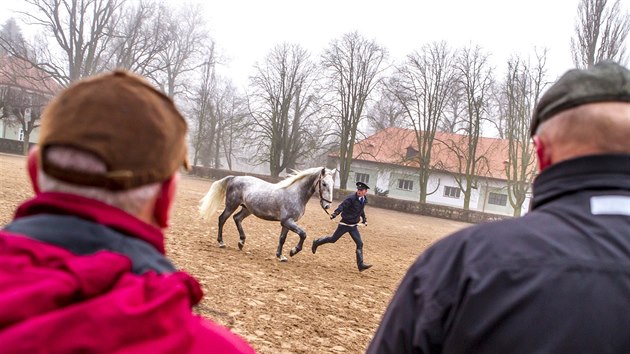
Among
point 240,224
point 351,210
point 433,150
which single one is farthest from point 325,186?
point 433,150

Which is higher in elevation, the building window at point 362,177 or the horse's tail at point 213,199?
the building window at point 362,177

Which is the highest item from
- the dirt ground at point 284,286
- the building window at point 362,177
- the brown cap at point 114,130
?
the building window at point 362,177

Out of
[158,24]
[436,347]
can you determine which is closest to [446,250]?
[436,347]

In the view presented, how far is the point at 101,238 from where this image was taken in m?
1.13

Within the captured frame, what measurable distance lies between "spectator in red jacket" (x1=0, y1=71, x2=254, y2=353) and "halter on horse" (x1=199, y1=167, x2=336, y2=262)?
7.76 m

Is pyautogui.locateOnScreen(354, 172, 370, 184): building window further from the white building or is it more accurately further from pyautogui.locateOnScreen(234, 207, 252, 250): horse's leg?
pyautogui.locateOnScreen(234, 207, 252, 250): horse's leg

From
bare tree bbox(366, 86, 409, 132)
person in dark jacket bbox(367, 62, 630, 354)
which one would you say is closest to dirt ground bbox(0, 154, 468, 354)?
person in dark jacket bbox(367, 62, 630, 354)

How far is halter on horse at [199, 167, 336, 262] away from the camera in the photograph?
932cm

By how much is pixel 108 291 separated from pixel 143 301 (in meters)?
0.08

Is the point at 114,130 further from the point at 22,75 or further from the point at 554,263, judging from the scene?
the point at 22,75

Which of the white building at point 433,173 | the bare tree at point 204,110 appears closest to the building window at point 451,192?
the white building at point 433,173

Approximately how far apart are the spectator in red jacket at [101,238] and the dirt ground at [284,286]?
11.6ft

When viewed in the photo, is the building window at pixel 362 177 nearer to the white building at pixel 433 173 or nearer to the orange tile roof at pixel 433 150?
the white building at pixel 433 173

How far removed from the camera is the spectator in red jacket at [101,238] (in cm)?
97
